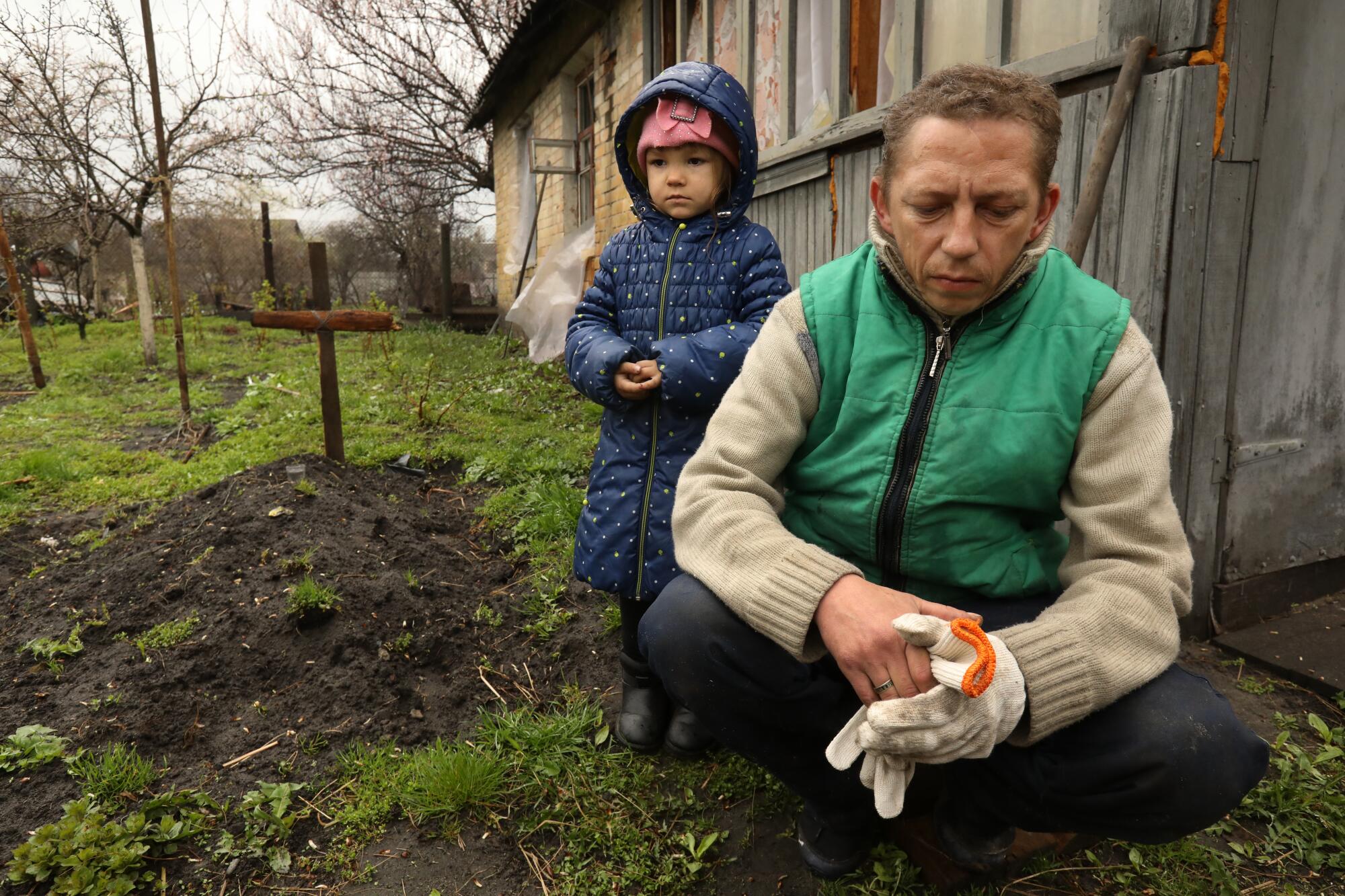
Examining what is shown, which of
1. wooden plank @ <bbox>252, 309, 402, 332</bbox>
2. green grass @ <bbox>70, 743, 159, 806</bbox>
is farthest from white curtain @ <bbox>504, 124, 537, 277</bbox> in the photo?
green grass @ <bbox>70, 743, 159, 806</bbox>

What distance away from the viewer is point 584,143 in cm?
917

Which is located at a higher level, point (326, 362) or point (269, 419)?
point (326, 362)

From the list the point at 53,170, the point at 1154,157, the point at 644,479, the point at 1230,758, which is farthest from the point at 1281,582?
the point at 53,170

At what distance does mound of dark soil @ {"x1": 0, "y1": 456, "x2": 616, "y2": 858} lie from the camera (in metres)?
2.16

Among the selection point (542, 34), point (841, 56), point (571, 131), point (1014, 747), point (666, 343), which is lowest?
point (1014, 747)

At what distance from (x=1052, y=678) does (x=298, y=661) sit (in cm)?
216

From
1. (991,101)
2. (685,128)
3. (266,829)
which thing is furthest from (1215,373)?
(266,829)

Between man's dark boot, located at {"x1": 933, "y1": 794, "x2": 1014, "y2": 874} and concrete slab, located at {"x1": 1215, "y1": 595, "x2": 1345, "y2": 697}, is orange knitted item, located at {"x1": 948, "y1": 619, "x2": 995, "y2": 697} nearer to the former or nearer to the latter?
man's dark boot, located at {"x1": 933, "y1": 794, "x2": 1014, "y2": 874}

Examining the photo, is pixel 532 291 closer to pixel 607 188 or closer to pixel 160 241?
pixel 607 188

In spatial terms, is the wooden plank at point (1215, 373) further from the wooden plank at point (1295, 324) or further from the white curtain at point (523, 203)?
the white curtain at point (523, 203)

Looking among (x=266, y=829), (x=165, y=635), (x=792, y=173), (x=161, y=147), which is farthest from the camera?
(x=161, y=147)

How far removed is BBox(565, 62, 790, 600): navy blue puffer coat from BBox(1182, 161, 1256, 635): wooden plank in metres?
1.29

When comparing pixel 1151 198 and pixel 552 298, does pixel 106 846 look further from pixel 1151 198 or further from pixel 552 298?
pixel 552 298

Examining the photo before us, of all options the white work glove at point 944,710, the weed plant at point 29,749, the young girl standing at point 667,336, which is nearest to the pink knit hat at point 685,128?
the young girl standing at point 667,336
